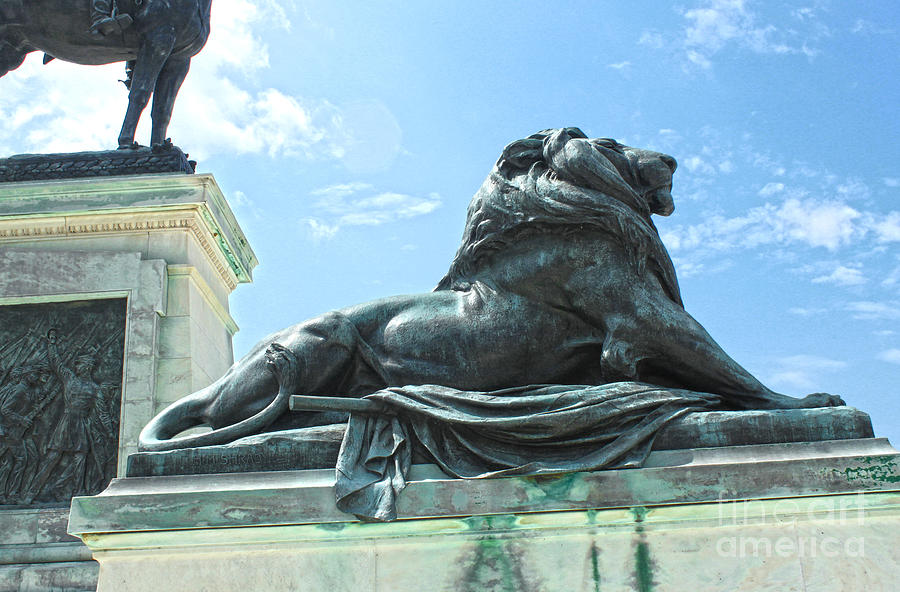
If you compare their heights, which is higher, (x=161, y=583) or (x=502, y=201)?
(x=502, y=201)

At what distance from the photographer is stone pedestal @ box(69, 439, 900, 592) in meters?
3.55

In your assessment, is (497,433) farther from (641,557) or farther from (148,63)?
(148,63)

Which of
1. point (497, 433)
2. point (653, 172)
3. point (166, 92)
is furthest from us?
point (166, 92)

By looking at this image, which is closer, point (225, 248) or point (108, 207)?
point (108, 207)

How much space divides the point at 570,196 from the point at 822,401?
57.6 inches

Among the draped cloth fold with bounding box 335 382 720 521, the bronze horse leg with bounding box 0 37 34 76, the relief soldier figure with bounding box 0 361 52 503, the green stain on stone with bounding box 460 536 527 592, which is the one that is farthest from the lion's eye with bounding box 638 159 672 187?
the bronze horse leg with bounding box 0 37 34 76

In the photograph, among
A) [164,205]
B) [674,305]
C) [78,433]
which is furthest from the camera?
[164,205]

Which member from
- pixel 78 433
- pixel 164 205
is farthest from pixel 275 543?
pixel 164 205

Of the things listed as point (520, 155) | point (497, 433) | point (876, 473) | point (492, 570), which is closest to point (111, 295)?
point (520, 155)

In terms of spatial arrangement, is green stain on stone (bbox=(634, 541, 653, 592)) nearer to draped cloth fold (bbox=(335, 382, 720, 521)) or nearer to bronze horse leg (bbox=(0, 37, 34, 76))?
draped cloth fold (bbox=(335, 382, 720, 521))

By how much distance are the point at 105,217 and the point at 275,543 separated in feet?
14.9

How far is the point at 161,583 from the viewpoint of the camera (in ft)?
12.4

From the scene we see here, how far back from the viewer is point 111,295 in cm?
718

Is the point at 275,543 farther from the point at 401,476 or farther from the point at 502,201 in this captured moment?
the point at 502,201
